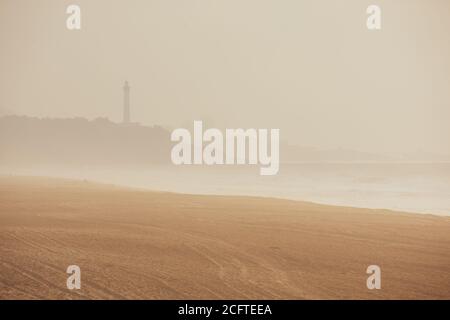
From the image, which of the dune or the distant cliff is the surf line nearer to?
the distant cliff

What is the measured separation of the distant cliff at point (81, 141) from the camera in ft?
399

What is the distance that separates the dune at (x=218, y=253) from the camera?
24.5ft

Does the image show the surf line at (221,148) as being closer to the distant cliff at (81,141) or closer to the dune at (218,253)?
the distant cliff at (81,141)

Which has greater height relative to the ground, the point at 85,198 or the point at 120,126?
the point at 120,126

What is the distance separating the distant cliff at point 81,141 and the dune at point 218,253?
349 ft

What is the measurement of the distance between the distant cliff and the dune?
106m


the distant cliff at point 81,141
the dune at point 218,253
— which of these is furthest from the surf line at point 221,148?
the dune at point 218,253

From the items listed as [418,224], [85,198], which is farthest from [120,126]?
[418,224]

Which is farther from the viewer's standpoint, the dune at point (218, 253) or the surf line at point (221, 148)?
the surf line at point (221, 148)

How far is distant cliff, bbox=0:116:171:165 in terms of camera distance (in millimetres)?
121750

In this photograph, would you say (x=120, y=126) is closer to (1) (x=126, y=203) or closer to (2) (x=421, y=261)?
(1) (x=126, y=203)
